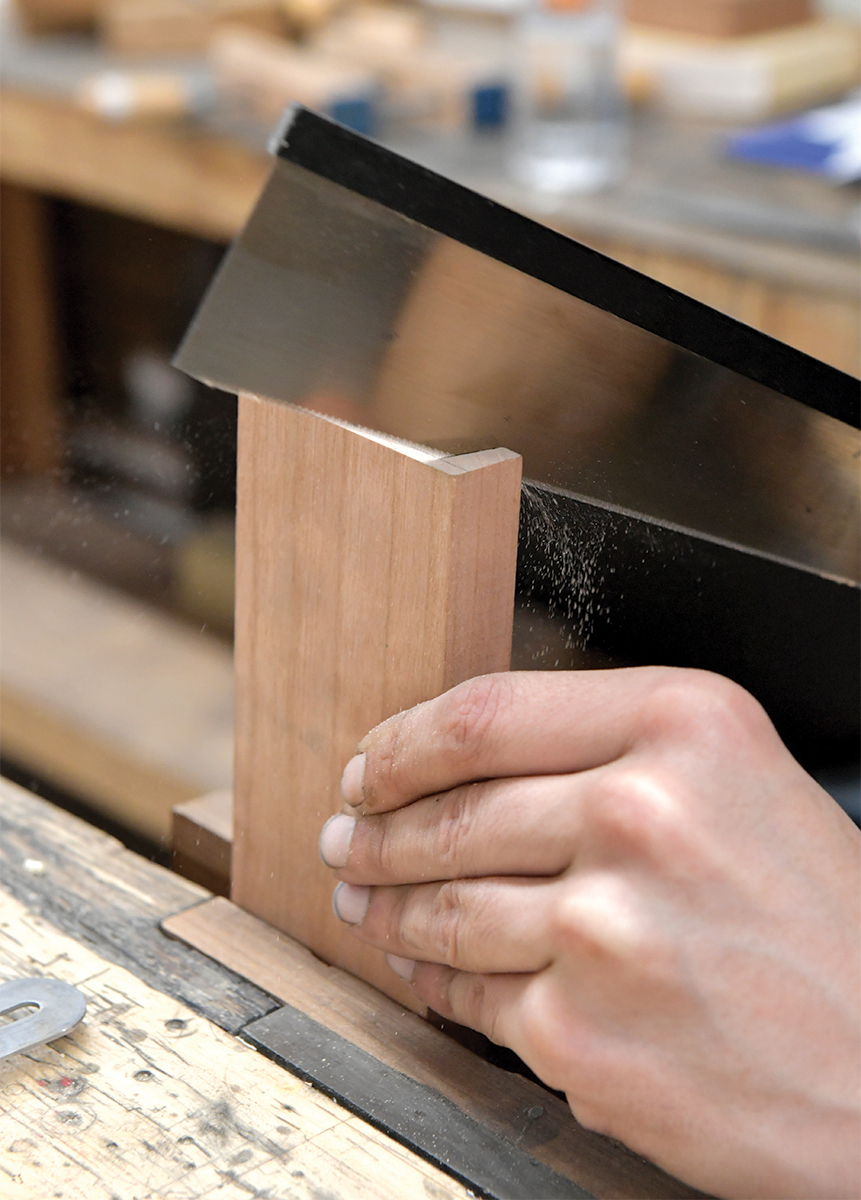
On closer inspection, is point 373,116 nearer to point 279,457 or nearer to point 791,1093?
point 279,457

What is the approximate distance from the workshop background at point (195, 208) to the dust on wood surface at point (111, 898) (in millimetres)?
207

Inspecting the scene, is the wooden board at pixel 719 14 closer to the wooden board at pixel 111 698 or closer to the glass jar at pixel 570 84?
the glass jar at pixel 570 84

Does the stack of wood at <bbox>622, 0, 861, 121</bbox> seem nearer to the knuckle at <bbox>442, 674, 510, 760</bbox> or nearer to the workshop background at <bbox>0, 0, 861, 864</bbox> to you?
the workshop background at <bbox>0, 0, 861, 864</bbox>

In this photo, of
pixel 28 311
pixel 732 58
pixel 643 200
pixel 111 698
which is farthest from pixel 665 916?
pixel 28 311

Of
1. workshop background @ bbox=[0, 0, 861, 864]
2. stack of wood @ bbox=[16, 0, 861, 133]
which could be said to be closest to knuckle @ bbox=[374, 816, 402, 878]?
workshop background @ bbox=[0, 0, 861, 864]

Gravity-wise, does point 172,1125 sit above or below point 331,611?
below

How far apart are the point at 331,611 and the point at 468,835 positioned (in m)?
0.10

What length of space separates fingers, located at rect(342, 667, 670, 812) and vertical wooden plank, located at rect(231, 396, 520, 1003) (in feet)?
0.08

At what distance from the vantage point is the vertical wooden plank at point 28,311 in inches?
81.4

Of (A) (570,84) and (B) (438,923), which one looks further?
(A) (570,84)

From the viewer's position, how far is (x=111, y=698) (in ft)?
4.21

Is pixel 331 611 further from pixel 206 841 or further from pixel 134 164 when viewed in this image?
pixel 134 164

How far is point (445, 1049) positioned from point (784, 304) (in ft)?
3.15

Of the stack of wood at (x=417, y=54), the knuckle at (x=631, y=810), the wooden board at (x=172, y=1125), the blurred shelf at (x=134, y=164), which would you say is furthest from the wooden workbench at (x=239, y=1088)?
the stack of wood at (x=417, y=54)
